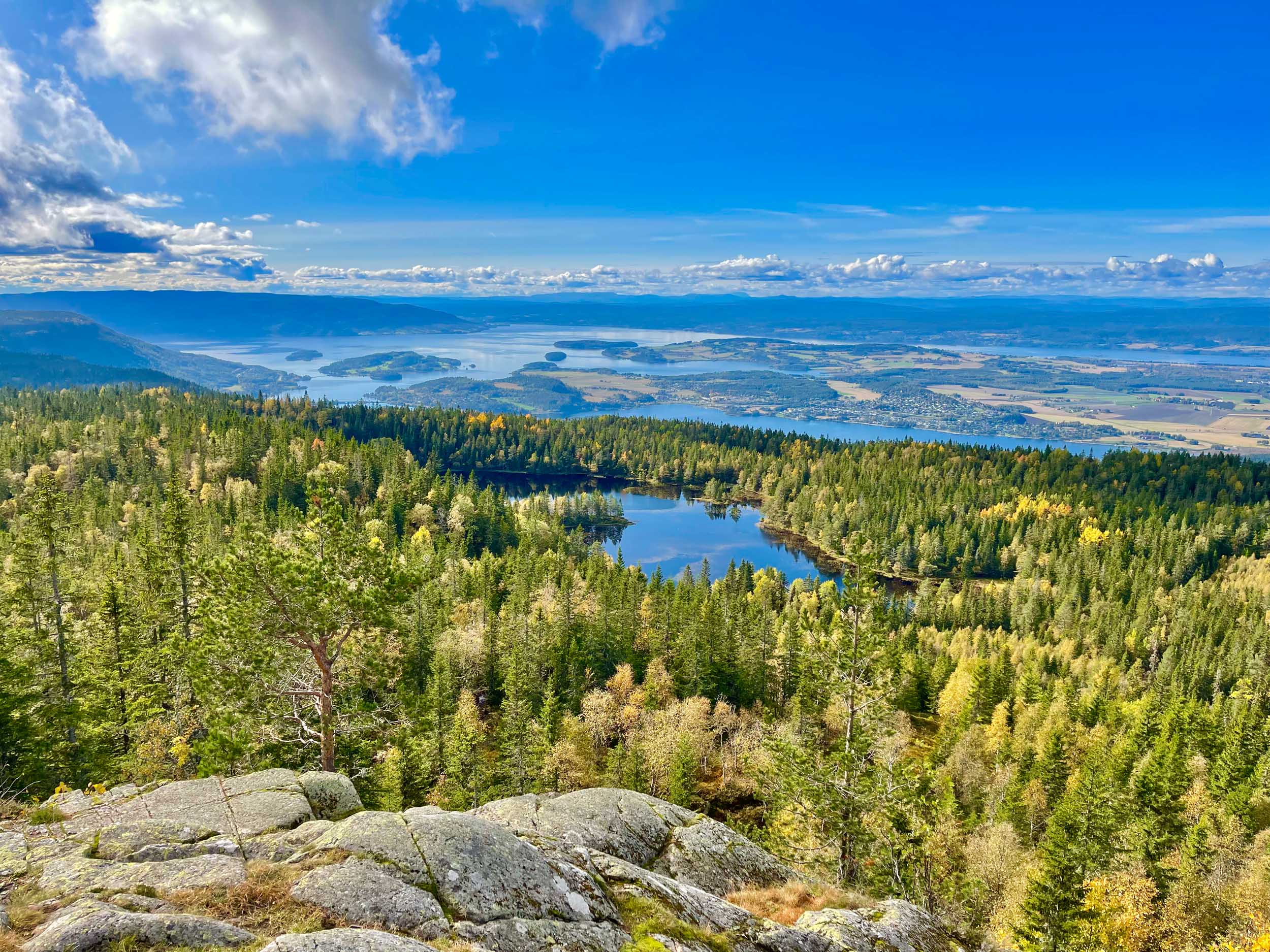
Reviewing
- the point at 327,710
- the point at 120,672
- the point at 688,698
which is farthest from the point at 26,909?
the point at 688,698

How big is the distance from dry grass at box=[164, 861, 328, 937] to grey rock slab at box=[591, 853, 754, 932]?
25.9 feet

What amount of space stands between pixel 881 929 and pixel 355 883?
47.1 ft

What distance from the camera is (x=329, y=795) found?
22.7 m

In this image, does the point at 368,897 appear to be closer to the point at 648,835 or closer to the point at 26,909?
the point at 26,909

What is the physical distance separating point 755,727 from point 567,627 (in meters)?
24.7

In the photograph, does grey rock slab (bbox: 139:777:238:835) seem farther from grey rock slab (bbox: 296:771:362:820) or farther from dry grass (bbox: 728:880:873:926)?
dry grass (bbox: 728:880:873:926)

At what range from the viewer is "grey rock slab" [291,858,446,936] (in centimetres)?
1437

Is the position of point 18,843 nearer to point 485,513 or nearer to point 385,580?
point 385,580

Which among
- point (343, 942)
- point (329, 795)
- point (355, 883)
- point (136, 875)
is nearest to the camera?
point (343, 942)

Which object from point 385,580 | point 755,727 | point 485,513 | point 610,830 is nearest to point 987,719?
point 755,727

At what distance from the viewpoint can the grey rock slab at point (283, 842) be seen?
1692 cm

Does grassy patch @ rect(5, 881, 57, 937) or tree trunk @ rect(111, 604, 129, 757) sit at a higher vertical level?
grassy patch @ rect(5, 881, 57, 937)

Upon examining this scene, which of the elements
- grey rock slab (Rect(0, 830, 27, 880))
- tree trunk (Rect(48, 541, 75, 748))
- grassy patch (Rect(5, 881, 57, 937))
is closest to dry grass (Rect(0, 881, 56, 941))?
grassy patch (Rect(5, 881, 57, 937))

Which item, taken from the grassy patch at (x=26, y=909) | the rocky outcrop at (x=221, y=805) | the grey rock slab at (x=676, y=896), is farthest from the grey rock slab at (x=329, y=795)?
the grey rock slab at (x=676, y=896)
